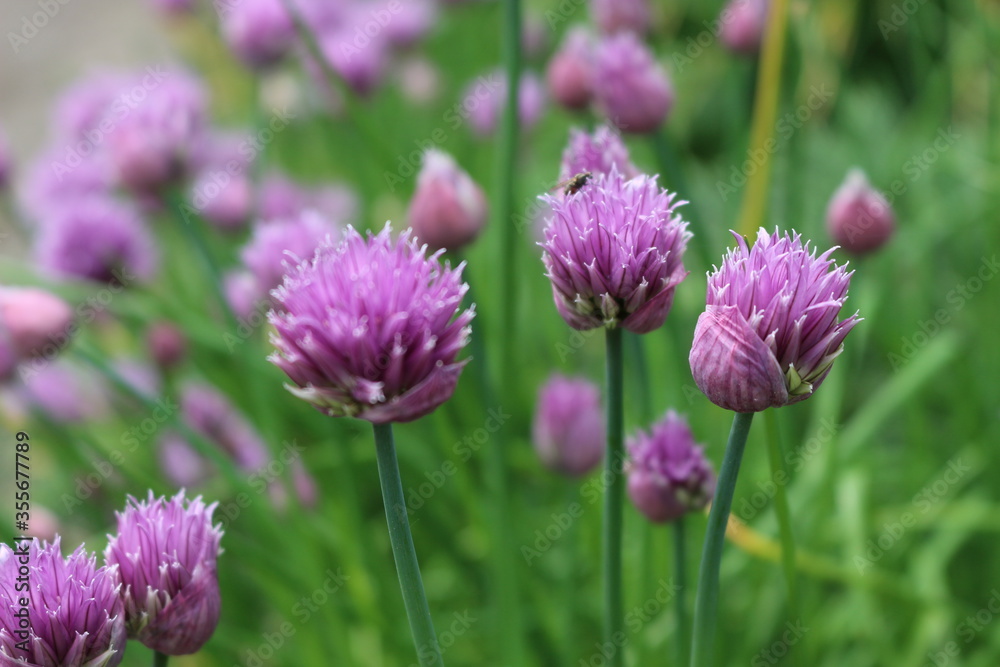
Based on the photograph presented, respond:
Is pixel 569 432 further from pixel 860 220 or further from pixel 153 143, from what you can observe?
pixel 153 143

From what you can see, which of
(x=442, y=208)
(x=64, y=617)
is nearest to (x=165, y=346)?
(x=442, y=208)

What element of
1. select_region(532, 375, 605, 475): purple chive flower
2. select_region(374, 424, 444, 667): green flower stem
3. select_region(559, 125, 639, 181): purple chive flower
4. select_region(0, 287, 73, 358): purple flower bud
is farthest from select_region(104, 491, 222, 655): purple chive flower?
select_region(532, 375, 605, 475): purple chive flower

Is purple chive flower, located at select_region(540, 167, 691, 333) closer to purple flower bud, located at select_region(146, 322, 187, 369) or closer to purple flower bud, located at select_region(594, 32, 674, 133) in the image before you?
purple flower bud, located at select_region(594, 32, 674, 133)

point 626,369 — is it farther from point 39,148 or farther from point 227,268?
point 39,148

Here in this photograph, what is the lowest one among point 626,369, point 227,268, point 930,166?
point 626,369

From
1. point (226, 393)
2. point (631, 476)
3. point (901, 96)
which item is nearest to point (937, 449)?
point (631, 476)

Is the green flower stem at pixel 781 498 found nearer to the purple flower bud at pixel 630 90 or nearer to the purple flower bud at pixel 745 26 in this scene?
the purple flower bud at pixel 630 90
